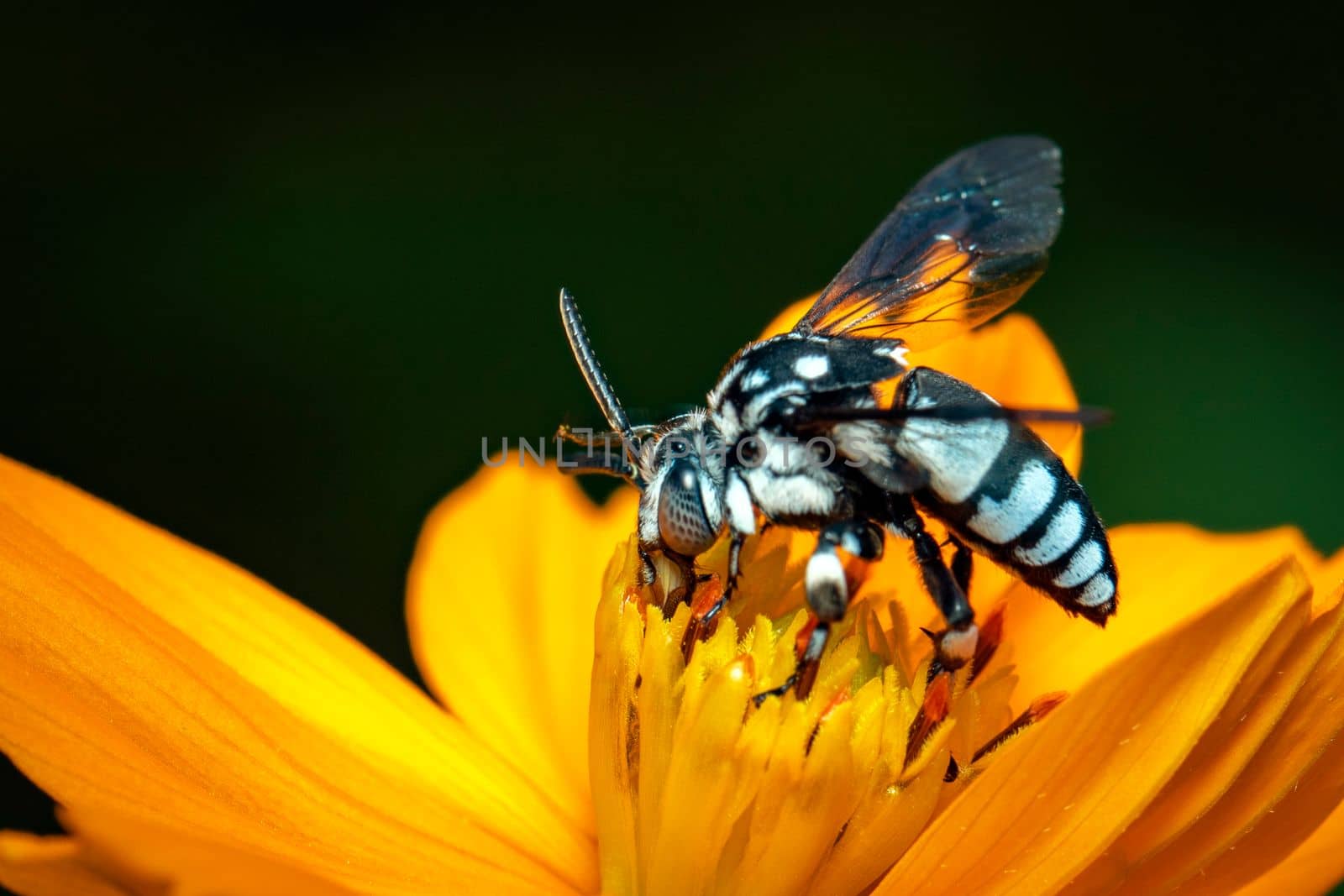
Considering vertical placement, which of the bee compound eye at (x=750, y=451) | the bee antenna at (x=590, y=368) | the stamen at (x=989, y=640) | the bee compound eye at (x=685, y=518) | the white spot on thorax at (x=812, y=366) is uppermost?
the bee antenna at (x=590, y=368)

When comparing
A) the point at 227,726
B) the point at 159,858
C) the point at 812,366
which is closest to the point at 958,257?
the point at 812,366

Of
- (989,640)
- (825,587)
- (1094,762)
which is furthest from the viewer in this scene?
(989,640)

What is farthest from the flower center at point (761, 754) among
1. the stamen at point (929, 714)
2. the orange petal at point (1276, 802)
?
the orange petal at point (1276, 802)

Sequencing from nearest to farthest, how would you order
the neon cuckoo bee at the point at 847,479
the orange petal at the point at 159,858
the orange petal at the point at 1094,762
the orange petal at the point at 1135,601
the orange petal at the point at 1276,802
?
1. the orange petal at the point at 159,858
2. the orange petal at the point at 1094,762
3. the orange petal at the point at 1276,802
4. the neon cuckoo bee at the point at 847,479
5. the orange petal at the point at 1135,601

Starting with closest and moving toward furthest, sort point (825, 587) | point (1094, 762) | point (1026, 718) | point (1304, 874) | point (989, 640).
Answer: point (1094, 762)
point (1304, 874)
point (825, 587)
point (1026, 718)
point (989, 640)

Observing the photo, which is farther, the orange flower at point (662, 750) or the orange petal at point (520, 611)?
the orange petal at point (520, 611)

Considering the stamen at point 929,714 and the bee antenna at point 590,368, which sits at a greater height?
the bee antenna at point 590,368

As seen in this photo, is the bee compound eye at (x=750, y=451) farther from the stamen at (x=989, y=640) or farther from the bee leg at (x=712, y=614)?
the stamen at (x=989, y=640)

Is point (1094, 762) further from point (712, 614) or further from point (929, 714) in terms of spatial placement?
point (712, 614)
